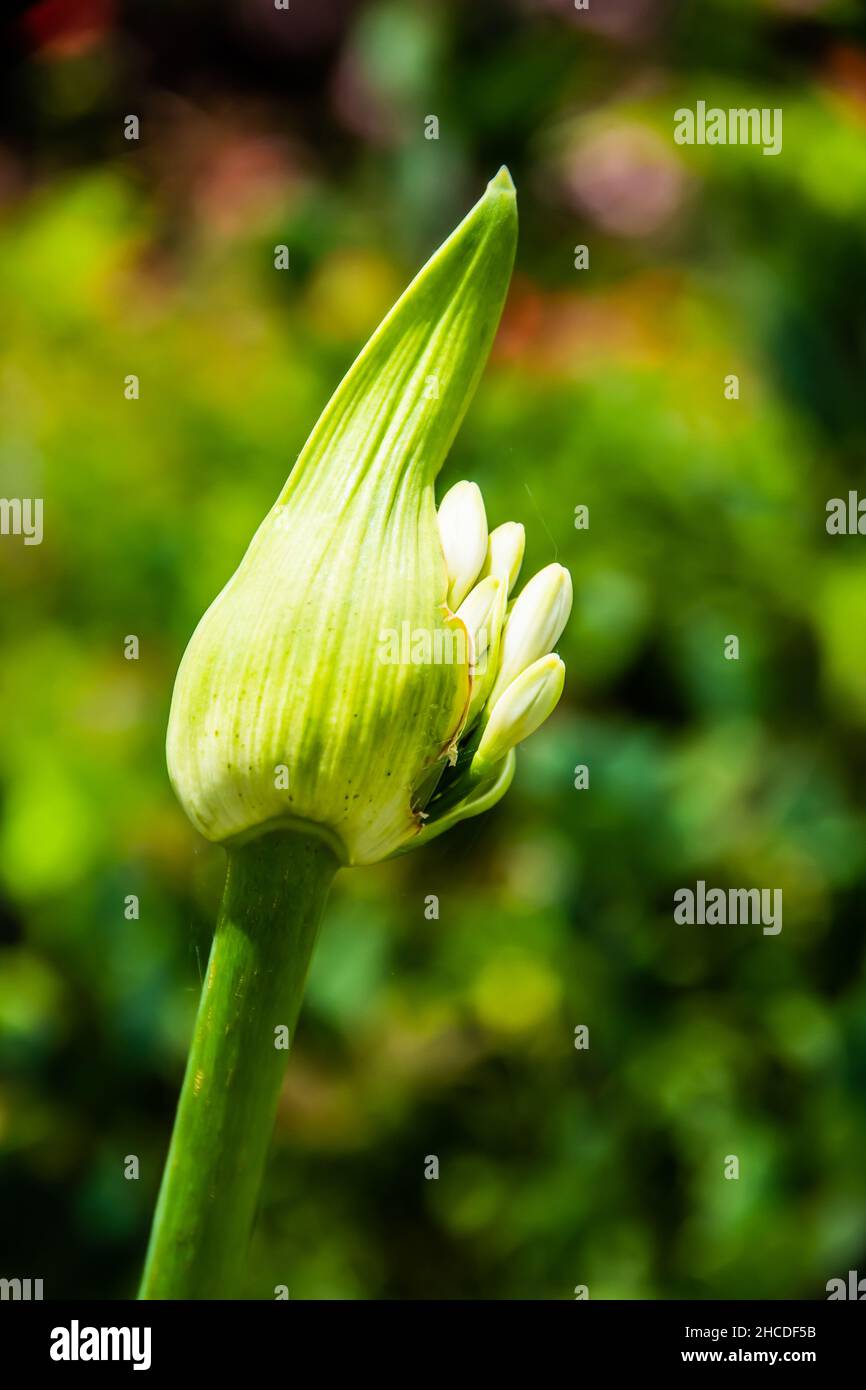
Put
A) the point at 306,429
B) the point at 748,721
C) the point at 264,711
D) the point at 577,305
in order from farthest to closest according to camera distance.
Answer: the point at 577,305
the point at 306,429
the point at 748,721
the point at 264,711

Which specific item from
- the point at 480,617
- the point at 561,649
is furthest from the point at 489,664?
the point at 561,649

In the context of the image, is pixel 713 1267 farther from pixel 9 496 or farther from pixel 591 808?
pixel 9 496

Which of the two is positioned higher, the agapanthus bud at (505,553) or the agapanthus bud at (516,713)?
the agapanthus bud at (505,553)

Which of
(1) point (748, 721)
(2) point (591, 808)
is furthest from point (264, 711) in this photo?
(1) point (748, 721)

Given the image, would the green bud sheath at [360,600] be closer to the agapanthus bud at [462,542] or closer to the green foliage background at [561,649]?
the agapanthus bud at [462,542]

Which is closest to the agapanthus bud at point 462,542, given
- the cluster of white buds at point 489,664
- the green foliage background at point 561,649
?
the cluster of white buds at point 489,664

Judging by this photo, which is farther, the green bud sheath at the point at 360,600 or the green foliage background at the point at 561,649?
the green foliage background at the point at 561,649
